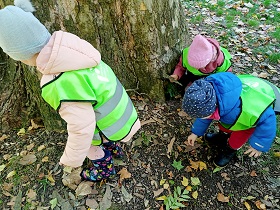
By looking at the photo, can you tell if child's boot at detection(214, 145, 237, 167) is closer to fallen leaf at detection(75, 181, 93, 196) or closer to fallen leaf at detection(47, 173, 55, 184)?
fallen leaf at detection(75, 181, 93, 196)

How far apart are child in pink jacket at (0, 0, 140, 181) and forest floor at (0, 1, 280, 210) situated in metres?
0.67

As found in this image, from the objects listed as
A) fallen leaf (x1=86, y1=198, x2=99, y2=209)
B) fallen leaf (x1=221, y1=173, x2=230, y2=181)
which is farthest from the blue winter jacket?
fallen leaf (x1=86, y1=198, x2=99, y2=209)

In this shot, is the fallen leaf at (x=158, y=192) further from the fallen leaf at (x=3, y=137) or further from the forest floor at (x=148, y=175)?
the fallen leaf at (x=3, y=137)

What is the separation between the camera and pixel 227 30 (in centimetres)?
524

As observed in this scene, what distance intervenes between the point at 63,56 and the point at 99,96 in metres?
0.37

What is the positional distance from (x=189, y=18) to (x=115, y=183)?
4024 mm

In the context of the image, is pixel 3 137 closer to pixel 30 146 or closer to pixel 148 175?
pixel 30 146

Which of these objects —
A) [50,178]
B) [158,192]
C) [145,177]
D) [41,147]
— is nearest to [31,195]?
[50,178]

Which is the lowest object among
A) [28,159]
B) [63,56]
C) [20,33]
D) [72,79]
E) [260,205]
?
[260,205]

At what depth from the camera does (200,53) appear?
301 cm

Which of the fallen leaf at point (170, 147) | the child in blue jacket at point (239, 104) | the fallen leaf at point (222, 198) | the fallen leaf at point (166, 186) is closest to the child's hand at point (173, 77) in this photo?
the fallen leaf at point (170, 147)

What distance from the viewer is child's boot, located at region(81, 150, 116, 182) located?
107 inches

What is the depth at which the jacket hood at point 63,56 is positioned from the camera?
189 centimetres

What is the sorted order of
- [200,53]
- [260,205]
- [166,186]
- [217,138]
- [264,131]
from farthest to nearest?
[217,138]
[200,53]
[166,186]
[260,205]
[264,131]
